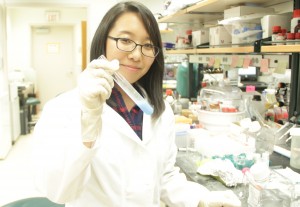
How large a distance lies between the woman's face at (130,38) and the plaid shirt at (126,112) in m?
0.13

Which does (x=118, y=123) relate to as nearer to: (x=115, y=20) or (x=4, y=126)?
(x=115, y=20)

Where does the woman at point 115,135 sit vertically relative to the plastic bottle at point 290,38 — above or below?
below

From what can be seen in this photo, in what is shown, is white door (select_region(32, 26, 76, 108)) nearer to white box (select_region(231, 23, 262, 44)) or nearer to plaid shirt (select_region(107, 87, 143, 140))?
white box (select_region(231, 23, 262, 44))

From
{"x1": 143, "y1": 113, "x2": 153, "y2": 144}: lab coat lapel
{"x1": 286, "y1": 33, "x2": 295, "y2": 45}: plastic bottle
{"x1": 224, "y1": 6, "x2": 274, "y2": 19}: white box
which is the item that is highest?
{"x1": 224, "y1": 6, "x2": 274, "y2": 19}: white box

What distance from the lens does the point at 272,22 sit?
1.70 m

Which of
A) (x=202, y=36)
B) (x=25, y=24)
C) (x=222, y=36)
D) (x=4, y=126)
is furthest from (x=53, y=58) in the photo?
(x=222, y=36)

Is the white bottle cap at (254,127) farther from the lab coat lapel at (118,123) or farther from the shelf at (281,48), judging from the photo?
the lab coat lapel at (118,123)

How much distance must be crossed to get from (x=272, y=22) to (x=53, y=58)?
7398mm

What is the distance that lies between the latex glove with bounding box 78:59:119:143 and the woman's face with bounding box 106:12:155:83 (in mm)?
211

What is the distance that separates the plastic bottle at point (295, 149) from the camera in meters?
1.67

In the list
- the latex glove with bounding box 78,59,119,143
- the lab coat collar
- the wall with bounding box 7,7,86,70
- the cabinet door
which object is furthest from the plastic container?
the wall with bounding box 7,7,86,70

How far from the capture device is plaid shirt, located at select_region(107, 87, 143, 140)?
122cm

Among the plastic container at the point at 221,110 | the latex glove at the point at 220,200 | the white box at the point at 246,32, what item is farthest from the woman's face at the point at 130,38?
the plastic container at the point at 221,110

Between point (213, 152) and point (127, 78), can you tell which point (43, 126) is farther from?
point (213, 152)
